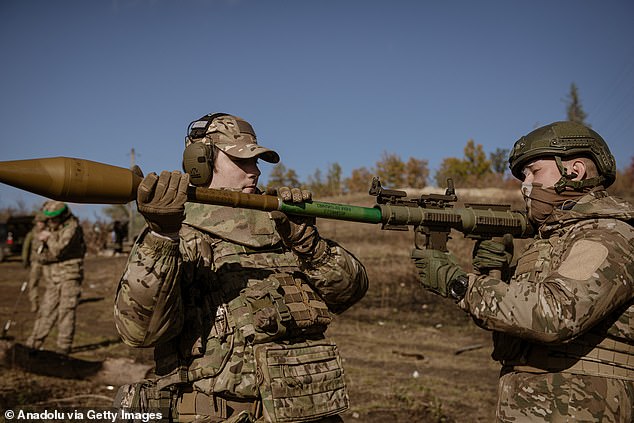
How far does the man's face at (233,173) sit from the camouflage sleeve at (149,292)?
894 mm

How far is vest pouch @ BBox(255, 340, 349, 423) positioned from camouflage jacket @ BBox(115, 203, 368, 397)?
12 cm

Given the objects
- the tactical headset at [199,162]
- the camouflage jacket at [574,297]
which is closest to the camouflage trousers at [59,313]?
the tactical headset at [199,162]

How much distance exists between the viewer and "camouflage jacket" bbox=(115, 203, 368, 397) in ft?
10.8

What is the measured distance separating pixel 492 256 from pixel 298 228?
4.70ft

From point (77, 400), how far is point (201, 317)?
17.4ft

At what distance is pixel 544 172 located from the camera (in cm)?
356

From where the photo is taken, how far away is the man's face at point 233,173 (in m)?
4.06

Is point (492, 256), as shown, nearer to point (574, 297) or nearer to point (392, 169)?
point (574, 297)

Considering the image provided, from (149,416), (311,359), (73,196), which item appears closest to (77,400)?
(149,416)

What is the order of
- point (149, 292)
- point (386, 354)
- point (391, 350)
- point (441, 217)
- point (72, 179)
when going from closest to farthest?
point (72, 179), point (149, 292), point (441, 217), point (386, 354), point (391, 350)

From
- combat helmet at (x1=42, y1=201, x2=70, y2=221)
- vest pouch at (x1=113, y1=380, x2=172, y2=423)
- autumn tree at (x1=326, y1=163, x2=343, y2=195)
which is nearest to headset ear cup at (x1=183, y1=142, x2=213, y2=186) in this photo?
vest pouch at (x1=113, y1=380, x2=172, y2=423)

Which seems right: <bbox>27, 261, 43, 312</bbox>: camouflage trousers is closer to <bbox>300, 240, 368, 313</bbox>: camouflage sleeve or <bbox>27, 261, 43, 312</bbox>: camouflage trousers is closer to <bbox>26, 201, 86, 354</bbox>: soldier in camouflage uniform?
<bbox>26, 201, 86, 354</bbox>: soldier in camouflage uniform

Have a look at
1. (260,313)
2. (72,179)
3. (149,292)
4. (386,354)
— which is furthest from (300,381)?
(386,354)

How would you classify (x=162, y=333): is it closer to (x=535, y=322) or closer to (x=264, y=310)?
(x=264, y=310)
